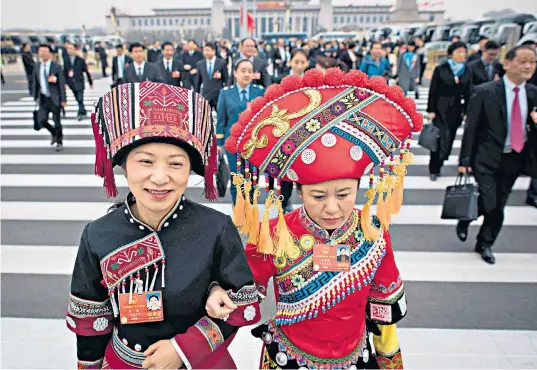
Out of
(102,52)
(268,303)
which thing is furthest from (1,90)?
(268,303)

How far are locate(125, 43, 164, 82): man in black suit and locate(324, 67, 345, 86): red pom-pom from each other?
603cm

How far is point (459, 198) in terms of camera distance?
392 cm

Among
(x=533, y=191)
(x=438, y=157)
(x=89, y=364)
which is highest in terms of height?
(x=89, y=364)

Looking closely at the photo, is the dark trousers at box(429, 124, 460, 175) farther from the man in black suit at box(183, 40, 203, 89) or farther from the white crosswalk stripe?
the man in black suit at box(183, 40, 203, 89)

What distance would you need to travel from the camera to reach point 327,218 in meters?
1.69

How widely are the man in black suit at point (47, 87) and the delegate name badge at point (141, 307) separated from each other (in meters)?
7.20

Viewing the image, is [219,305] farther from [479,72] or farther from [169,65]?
[169,65]

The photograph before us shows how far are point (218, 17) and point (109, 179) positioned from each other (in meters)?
98.0

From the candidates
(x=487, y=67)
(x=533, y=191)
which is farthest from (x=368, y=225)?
(x=487, y=67)

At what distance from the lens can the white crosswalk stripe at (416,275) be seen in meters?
2.97

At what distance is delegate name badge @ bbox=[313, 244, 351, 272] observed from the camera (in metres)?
1.73

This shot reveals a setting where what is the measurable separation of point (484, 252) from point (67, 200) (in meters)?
4.88

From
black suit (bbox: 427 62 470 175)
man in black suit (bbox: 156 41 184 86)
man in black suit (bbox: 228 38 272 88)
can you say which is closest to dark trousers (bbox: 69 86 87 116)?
man in black suit (bbox: 156 41 184 86)

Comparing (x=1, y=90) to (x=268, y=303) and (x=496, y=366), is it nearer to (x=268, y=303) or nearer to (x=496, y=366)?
(x=268, y=303)
